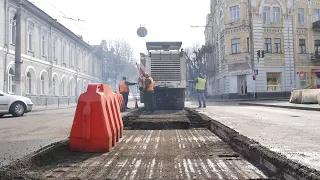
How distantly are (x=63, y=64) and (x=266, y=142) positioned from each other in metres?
34.9

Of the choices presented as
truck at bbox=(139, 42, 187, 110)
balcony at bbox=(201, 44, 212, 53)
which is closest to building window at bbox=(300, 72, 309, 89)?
balcony at bbox=(201, 44, 212, 53)

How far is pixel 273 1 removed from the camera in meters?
36.4

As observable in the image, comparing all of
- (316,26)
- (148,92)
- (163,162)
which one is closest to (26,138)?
(163,162)

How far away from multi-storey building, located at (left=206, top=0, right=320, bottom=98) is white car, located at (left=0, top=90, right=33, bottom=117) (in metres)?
26.1

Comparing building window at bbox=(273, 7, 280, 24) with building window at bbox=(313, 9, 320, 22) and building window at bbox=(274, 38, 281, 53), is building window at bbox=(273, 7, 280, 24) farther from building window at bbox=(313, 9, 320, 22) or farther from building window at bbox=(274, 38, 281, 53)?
building window at bbox=(313, 9, 320, 22)

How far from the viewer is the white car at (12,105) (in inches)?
581

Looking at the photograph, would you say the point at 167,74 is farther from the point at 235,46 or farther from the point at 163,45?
the point at 235,46

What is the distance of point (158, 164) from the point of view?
376 cm

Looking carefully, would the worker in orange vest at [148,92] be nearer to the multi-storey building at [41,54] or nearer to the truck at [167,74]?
the truck at [167,74]

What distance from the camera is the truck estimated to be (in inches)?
569

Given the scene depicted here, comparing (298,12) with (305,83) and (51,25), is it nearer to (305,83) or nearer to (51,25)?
(305,83)

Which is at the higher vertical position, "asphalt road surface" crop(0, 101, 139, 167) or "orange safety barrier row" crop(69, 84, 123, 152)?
"orange safety barrier row" crop(69, 84, 123, 152)

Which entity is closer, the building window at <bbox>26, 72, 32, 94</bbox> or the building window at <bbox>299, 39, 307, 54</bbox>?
the building window at <bbox>26, 72, 32, 94</bbox>

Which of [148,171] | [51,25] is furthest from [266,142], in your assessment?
[51,25]
